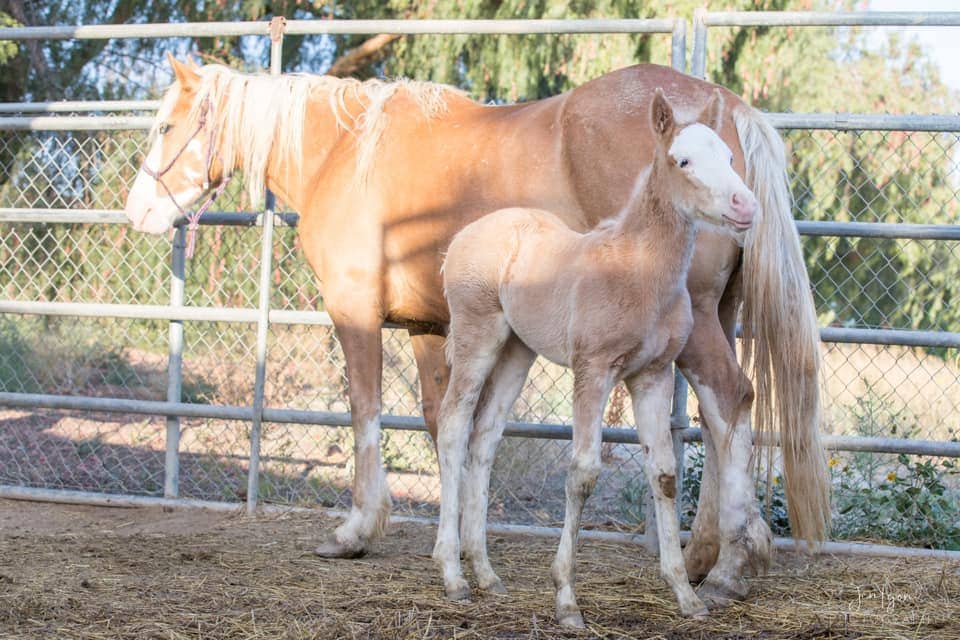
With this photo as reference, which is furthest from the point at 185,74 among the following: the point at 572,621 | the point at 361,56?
the point at 361,56

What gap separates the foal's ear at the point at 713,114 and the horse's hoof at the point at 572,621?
64.4 inches

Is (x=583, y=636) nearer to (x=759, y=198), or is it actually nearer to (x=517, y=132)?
(x=759, y=198)

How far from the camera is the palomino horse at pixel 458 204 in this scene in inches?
144

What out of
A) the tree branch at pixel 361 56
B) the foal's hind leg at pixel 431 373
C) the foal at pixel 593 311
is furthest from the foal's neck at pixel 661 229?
the tree branch at pixel 361 56

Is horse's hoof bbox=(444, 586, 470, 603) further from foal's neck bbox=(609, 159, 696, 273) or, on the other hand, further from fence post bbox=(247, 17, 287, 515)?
fence post bbox=(247, 17, 287, 515)

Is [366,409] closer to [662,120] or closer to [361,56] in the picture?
[662,120]

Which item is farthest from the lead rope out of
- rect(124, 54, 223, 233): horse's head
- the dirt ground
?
the dirt ground

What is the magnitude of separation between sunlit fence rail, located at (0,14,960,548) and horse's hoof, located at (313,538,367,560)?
723 millimetres

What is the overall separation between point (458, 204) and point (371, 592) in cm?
166

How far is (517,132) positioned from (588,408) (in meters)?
1.45

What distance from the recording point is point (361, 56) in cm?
964

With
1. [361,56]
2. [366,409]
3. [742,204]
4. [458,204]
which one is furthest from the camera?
[361,56]

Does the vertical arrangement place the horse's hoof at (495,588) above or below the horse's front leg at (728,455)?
below

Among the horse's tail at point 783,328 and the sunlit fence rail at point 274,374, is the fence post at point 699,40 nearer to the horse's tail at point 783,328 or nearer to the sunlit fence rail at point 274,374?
the sunlit fence rail at point 274,374
